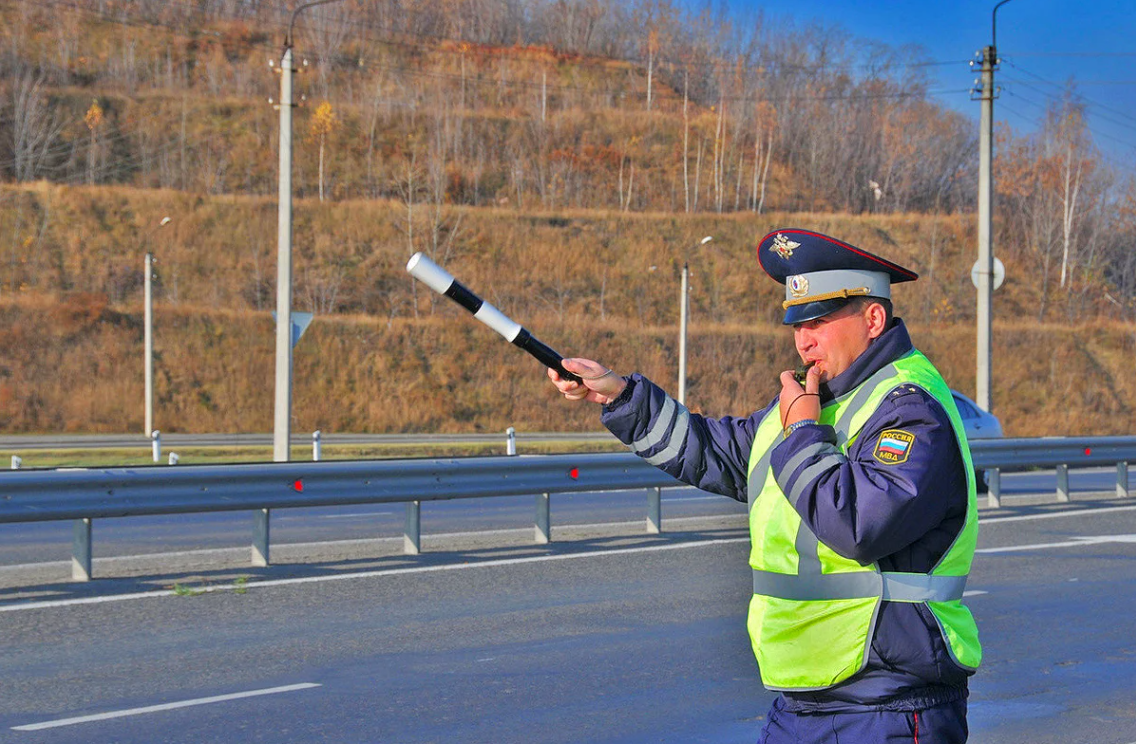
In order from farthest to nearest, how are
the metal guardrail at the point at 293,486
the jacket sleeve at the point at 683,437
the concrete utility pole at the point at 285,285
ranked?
the concrete utility pole at the point at 285,285 → the metal guardrail at the point at 293,486 → the jacket sleeve at the point at 683,437

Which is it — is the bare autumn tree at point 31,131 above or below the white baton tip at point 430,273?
above

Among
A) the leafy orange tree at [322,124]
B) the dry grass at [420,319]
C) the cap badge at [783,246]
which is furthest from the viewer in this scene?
the leafy orange tree at [322,124]

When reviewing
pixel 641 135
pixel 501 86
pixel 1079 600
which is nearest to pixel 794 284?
pixel 1079 600

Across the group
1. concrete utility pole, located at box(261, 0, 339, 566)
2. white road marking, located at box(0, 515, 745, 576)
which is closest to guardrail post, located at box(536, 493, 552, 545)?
white road marking, located at box(0, 515, 745, 576)

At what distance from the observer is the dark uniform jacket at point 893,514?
9.23 ft

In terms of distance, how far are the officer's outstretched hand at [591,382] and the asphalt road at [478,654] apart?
2854mm

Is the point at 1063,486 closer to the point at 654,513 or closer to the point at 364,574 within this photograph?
the point at 654,513

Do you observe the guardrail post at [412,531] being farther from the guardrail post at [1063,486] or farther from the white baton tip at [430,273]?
the guardrail post at [1063,486]

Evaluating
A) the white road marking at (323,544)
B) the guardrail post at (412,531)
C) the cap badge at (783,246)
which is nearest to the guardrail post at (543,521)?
the white road marking at (323,544)

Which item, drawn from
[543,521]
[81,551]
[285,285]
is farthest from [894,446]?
[285,285]

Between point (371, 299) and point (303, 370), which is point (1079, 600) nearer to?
point (303, 370)

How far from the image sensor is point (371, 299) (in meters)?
59.5

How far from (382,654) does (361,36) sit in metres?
95.4

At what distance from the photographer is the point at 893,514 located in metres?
2.79
